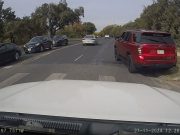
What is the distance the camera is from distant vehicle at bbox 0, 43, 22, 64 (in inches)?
992

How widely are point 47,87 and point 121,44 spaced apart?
59.7ft

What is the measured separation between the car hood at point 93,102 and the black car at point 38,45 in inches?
1237

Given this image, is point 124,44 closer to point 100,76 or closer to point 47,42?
point 100,76

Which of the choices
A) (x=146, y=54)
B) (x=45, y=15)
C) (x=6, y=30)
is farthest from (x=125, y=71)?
(x=45, y=15)

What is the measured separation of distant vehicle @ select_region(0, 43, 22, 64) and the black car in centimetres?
699

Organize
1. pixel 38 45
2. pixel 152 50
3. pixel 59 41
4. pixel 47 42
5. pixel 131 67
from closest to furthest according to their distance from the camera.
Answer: pixel 152 50 < pixel 131 67 < pixel 38 45 < pixel 47 42 < pixel 59 41

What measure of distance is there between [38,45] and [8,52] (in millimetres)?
10124

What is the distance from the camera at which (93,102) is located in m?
3.08

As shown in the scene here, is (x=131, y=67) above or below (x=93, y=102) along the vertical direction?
below

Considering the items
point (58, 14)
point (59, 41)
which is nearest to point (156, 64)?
point (59, 41)

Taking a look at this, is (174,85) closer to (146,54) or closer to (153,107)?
(146,54)

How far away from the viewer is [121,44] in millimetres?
21828

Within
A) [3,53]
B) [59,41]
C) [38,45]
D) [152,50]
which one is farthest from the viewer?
[59,41]

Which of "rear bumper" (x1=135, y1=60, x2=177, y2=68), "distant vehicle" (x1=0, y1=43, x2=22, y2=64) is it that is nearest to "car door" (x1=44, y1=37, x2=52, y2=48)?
"distant vehicle" (x1=0, y1=43, x2=22, y2=64)
